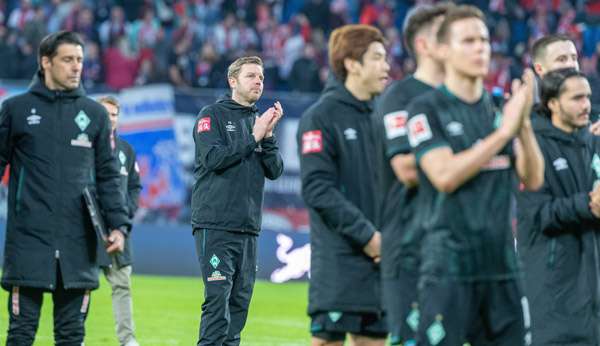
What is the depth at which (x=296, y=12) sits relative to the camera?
26391 mm

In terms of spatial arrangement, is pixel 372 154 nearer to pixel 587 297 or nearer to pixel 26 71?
pixel 587 297

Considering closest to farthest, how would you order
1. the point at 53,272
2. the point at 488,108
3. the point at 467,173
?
the point at 467,173 < the point at 488,108 < the point at 53,272

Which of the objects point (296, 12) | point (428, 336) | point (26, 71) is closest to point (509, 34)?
point (296, 12)

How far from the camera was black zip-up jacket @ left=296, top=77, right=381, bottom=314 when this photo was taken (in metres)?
7.25

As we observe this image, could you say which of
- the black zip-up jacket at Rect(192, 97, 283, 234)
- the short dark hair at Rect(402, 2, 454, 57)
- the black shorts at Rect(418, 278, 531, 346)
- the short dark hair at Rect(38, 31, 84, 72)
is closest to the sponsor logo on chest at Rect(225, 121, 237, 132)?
the black zip-up jacket at Rect(192, 97, 283, 234)

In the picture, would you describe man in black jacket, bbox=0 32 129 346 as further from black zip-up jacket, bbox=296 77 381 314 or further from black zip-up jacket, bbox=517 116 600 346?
black zip-up jacket, bbox=517 116 600 346

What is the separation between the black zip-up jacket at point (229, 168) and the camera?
31.2 feet

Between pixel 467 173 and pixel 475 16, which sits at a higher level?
pixel 475 16

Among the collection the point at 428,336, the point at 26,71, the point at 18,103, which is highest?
the point at 26,71

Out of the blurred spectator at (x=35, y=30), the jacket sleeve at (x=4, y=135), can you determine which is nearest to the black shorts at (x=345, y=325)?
the jacket sleeve at (x=4, y=135)

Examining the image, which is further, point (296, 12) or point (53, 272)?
point (296, 12)

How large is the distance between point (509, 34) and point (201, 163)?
16757 millimetres

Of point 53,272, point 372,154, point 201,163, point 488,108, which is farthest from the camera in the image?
point 201,163

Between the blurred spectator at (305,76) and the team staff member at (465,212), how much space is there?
17.0 metres
